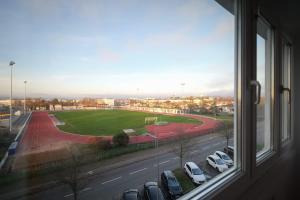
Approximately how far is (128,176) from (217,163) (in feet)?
2.11

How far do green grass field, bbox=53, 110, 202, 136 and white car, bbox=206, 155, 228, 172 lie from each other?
0.52 metres

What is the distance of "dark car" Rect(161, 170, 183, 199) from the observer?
88 centimetres

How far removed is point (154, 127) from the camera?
0.85 metres

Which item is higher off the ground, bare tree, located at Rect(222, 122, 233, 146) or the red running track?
the red running track

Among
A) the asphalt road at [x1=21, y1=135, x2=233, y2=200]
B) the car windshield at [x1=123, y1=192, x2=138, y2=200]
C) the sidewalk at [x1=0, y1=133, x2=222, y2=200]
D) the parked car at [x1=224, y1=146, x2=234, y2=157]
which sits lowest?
the car windshield at [x1=123, y1=192, x2=138, y2=200]

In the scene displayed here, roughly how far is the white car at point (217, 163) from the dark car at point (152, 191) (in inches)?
15.8

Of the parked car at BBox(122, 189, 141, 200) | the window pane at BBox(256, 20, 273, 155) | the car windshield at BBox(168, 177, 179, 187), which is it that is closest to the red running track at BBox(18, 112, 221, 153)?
the parked car at BBox(122, 189, 141, 200)

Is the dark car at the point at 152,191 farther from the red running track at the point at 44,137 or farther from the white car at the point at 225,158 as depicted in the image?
the white car at the point at 225,158

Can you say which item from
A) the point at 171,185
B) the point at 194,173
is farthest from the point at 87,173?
the point at 194,173

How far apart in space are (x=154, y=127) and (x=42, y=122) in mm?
407

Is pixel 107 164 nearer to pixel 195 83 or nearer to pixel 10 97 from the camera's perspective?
pixel 10 97

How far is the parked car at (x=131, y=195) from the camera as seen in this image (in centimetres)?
71

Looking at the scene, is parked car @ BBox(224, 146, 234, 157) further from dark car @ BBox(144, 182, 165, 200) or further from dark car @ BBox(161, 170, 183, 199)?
dark car @ BBox(144, 182, 165, 200)

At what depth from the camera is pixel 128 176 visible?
0.73m
